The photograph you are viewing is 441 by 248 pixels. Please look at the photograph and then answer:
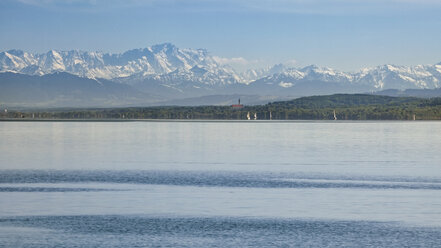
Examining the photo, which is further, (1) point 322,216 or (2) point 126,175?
(2) point 126,175

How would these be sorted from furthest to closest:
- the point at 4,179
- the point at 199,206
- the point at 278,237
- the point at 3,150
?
the point at 3,150, the point at 4,179, the point at 199,206, the point at 278,237

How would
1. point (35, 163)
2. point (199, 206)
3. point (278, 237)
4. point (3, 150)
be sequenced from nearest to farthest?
point (278, 237) → point (199, 206) → point (35, 163) → point (3, 150)

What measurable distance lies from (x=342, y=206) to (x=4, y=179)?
23.5 m

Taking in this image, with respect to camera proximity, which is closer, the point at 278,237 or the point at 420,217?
the point at 278,237

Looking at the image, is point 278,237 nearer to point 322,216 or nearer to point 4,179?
point 322,216

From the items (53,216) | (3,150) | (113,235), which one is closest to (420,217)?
(113,235)

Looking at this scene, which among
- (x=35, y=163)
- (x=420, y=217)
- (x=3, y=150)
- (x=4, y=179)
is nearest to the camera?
(x=420, y=217)

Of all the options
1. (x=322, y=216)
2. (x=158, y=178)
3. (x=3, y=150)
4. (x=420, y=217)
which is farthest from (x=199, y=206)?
(x=3, y=150)

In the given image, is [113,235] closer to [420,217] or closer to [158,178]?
[420,217]

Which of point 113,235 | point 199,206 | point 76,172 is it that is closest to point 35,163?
point 76,172

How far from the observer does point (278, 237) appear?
30.4 m

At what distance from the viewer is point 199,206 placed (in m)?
37.9

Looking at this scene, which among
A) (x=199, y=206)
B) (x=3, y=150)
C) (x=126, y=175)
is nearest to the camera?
(x=199, y=206)

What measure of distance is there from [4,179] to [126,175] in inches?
336
